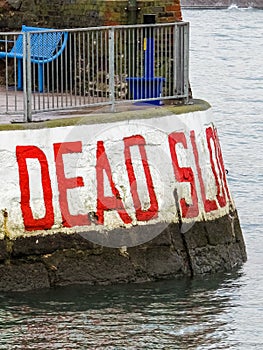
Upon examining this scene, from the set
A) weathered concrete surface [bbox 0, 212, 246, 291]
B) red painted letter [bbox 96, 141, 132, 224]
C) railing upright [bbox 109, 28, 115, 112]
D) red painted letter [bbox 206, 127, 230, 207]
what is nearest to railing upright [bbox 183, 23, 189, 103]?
red painted letter [bbox 206, 127, 230, 207]

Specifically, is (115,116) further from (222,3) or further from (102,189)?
(222,3)

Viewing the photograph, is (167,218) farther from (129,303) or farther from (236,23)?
(236,23)

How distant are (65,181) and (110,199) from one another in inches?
21.4

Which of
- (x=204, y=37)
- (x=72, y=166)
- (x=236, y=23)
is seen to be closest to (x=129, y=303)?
(x=72, y=166)

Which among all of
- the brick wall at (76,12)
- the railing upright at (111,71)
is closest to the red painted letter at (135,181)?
the railing upright at (111,71)

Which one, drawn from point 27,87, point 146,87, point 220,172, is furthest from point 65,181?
point 220,172

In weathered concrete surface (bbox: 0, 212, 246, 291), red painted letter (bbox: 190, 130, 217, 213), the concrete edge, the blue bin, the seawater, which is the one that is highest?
the blue bin

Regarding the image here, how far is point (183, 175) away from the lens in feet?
52.3

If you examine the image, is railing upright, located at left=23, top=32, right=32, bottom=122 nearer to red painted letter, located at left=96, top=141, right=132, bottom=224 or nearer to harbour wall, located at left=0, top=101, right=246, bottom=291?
harbour wall, located at left=0, top=101, right=246, bottom=291

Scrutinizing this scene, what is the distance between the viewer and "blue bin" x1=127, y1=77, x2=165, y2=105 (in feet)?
54.7

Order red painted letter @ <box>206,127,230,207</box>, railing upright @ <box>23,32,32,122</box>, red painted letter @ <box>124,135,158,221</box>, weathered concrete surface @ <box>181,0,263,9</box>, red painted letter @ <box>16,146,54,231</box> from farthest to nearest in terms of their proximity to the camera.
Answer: weathered concrete surface @ <box>181,0,263,9</box> < red painted letter @ <box>206,127,230,207</box> < red painted letter @ <box>124,135,158,221</box> < railing upright @ <box>23,32,32,122</box> < red painted letter @ <box>16,146,54,231</box>

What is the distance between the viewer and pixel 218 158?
16719 millimetres

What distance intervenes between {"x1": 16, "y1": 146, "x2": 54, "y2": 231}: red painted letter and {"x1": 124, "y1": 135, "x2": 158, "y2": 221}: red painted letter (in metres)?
0.96

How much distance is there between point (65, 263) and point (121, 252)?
24.6 inches
